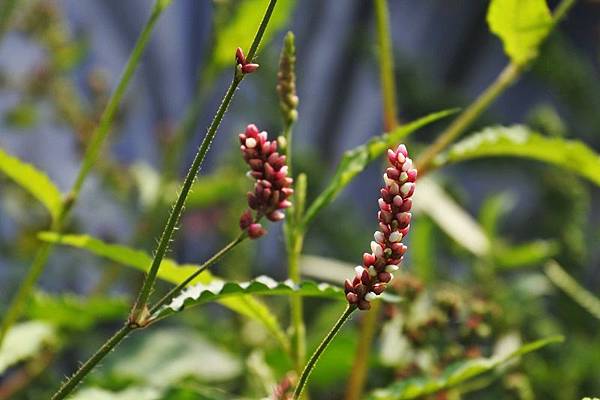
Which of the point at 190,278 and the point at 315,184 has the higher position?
the point at 315,184

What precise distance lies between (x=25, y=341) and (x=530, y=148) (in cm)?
41

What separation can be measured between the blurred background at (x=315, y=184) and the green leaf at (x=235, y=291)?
18cm

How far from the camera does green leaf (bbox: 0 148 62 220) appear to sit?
52 centimetres

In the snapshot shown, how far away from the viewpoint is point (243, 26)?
2.08ft

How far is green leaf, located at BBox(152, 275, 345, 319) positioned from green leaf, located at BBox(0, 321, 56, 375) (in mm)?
292

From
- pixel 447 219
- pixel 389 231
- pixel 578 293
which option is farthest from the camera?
pixel 447 219

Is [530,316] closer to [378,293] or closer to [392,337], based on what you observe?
[392,337]

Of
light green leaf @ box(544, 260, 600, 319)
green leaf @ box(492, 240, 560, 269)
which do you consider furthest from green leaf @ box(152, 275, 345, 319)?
green leaf @ box(492, 240, 560, 269)

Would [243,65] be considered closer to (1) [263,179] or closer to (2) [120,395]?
(1) [263,179]

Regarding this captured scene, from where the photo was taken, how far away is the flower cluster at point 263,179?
35 cm

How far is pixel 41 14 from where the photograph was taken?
1.00 m

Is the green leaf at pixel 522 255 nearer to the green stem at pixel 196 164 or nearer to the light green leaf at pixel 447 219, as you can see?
the light green leaf at pixel 447 219

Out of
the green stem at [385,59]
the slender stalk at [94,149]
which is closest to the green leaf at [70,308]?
the slender stalk at [94,149]

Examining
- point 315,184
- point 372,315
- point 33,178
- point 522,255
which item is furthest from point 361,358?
point 315,184
